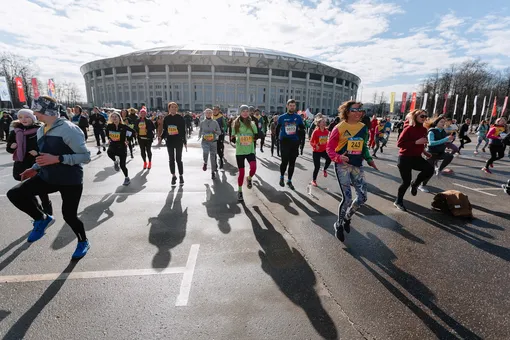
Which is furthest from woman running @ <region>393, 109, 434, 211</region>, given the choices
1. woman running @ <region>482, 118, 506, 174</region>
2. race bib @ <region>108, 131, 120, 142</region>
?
race bib @ <region>108, 131, 120, 142</region>

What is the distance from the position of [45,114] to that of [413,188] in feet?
22.2

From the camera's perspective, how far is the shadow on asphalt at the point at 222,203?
15.3ft

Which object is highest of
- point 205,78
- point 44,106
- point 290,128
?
point 205,78

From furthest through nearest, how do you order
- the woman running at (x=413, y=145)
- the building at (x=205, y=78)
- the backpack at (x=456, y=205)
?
the building at (x=205, y=78) < the woman running at (x=413, y=145) < the backpack at (x=456, y=205)

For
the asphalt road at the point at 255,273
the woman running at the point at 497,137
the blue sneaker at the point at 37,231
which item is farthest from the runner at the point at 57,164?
the woman running at the point at 497,137

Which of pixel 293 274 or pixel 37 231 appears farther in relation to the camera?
pixel 37 231

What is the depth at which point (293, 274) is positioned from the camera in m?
3.03

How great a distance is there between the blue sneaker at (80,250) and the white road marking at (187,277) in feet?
4.58

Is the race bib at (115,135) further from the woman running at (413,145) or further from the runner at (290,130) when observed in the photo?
the woman running at (413,145)

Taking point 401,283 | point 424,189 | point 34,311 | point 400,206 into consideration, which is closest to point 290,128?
point 400,206

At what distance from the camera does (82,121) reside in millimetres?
11680

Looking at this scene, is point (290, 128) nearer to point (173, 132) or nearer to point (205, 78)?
point (173, 132)

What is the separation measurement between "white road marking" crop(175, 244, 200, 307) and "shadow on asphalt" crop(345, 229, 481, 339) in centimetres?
210

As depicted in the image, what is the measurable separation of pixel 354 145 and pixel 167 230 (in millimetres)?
3228
